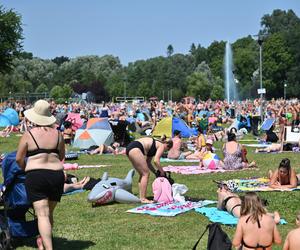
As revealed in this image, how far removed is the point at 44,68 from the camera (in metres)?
108

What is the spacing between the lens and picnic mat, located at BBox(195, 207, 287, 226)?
25.0ft

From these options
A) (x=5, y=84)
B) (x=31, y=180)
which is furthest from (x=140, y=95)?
(x=31, y=180)

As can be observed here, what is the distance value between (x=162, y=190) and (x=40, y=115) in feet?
11.8

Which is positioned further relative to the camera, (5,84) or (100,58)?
(100,58)

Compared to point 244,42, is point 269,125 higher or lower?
lower

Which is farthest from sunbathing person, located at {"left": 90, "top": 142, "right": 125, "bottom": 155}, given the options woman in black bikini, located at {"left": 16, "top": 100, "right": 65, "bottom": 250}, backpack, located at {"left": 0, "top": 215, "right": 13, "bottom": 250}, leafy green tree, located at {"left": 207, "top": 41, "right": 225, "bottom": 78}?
leafy green tree, located at {"left": 207, "top": 41, "right": 225, "bottom": 78}

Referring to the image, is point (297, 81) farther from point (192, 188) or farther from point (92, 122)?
point (192, 188)

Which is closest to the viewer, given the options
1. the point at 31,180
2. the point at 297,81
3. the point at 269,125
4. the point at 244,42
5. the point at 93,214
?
the point at 31,180

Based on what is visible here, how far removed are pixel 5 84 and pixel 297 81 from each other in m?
44.1

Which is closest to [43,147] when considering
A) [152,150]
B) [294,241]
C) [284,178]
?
[294,241]

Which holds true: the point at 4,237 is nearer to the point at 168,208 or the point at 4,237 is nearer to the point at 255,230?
the point at 255,230

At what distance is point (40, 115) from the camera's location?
6211mm

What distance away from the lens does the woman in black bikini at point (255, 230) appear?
17.6 ft

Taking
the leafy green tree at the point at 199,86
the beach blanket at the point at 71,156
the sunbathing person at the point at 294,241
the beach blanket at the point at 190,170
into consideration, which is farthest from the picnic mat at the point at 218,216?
the leafy green tree at the point at 199,86
